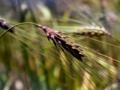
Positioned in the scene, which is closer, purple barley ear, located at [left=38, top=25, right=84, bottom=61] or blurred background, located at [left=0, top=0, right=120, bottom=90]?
purple barley ear, located at [left=38, top=25, right=84, bottom=61]

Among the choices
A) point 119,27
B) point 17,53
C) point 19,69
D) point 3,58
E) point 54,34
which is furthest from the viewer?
point 17,53

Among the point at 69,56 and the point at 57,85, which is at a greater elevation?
the point at 69,56

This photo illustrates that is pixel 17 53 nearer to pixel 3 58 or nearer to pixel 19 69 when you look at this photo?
pixel 19 69

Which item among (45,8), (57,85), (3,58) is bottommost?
(57,85)

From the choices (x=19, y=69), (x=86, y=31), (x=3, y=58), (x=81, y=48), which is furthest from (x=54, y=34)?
(x=19, y=69)

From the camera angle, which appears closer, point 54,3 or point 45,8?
point 54,3

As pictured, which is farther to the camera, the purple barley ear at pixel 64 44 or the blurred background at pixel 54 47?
the blurred background at pixel 54 47

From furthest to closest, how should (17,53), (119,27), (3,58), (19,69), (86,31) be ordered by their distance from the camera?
1. (17,53)
2. (19,69)
3. (3,58)
4. (119,27)
5. (86,31)

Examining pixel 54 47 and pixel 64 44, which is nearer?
pixel 64 44
